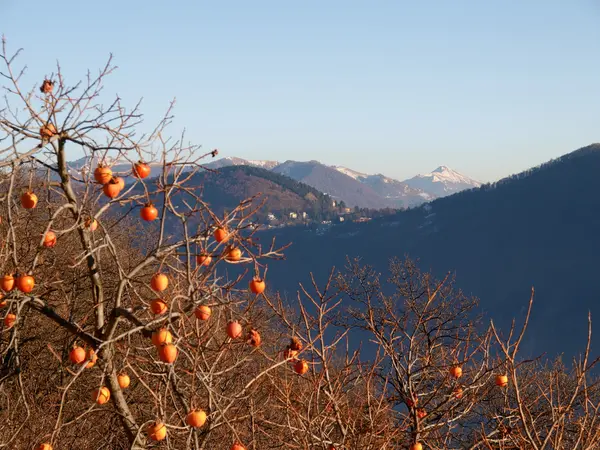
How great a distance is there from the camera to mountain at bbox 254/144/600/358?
76.4 m

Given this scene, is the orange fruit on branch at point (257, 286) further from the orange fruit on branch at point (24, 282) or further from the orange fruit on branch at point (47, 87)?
the orange fruit on branch at point (47, 87)

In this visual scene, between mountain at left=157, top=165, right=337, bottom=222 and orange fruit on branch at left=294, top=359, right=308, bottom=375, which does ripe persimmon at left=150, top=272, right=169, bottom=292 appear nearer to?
orange fruit on branch at left=294, top=359, right=308, bottom=375

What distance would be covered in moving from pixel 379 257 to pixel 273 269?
16.6 m

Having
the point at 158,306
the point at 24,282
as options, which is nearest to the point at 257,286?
the point at 158,306

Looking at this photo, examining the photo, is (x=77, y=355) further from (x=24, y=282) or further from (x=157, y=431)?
(x=157, y=431)

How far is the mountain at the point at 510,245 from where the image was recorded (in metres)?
→ 76.4

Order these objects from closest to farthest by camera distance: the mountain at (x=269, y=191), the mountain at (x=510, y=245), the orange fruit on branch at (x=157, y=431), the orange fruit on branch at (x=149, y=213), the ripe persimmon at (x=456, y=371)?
the orange fruit on branch at (x=157, y=431)
the orange fruit on branch at (x=149, y=213)
the ripe persimmon at (x=456, y=371)
the mountain at (x=510, y=245)
the mountain at (x=269, y=191)

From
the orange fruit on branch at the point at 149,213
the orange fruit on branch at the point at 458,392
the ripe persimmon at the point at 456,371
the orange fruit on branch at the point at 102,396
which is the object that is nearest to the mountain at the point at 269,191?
the orange fruit on branch at the point at 458,392

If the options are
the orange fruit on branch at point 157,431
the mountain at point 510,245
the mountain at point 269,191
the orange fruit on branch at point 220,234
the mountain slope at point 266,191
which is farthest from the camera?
the mountain slope at point 266,191

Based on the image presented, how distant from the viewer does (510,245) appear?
92.8 m

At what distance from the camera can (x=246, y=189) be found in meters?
136

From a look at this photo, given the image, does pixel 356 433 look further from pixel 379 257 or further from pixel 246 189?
pixel 246 189

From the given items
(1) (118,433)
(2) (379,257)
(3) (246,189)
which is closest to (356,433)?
(1) (118,433)

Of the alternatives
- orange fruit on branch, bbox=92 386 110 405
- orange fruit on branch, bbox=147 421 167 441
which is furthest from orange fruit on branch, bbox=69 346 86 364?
orange fruit on branch, bbox=147 421 167 441
